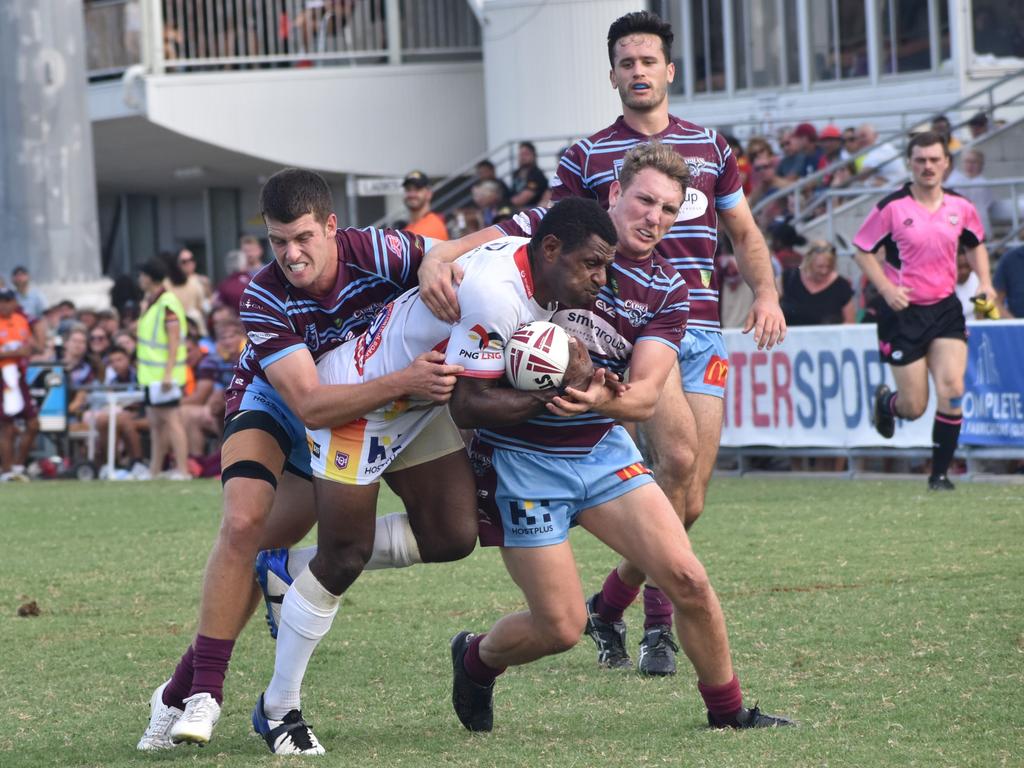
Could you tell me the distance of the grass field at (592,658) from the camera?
17.8 feet

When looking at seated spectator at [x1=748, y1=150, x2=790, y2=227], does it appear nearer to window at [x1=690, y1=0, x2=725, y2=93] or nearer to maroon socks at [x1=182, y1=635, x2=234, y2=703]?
window at [x1=690, y1=0, x2=725, y2=93]

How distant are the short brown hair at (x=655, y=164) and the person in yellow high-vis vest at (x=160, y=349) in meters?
11.0

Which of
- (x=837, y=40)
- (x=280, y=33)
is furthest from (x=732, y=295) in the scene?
(x=280, y=33)

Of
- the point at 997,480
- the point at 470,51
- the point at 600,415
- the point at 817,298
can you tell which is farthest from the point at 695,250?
the point at 470,51

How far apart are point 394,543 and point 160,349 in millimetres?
11312

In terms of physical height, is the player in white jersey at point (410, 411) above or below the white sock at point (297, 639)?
above

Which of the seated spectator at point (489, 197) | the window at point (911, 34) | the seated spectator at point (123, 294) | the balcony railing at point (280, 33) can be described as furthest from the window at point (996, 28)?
the seated spectator at point (123, 294)

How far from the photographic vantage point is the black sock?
37.9 ft

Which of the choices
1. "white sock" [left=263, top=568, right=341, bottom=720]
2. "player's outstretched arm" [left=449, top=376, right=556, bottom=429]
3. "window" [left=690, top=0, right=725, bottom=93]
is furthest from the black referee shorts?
"window" [left=690, top=0, right=725, bottom=93]

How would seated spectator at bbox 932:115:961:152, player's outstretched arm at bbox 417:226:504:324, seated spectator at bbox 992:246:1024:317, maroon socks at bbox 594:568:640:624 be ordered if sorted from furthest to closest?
seated spectator at bbox 932:115:961:152 → seated spectator at bbox 992:246:1024:317 → maroon socks at bbox 594:568:640:624 → player's outstretched arm at bbox 417:226:504:324

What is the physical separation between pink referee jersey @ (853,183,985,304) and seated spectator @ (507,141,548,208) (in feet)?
22.6

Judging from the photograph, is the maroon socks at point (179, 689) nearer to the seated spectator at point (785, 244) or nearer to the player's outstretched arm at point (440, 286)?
the player's outstretched arm at point (440, 286)

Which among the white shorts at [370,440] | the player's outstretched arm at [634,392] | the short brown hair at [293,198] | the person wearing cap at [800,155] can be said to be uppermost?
the person wearing cap at [800,155]

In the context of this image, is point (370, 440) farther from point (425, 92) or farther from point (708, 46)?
point (425, 92)
